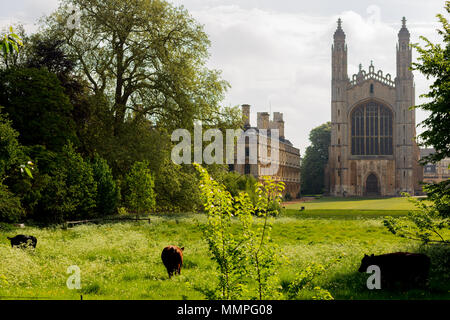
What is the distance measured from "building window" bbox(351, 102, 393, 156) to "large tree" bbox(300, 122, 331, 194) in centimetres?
1163

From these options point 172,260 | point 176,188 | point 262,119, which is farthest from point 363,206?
point 172,260

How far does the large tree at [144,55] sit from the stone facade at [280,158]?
3122 cm

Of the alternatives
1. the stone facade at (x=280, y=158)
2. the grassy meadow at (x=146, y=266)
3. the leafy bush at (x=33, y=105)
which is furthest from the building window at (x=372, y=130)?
the leafy bush at (x=33, y=105)

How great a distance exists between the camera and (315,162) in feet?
317

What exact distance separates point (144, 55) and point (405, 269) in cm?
2534

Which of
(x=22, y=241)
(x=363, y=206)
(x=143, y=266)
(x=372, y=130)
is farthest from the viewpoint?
(x=372, y=130)

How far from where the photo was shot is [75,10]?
103ft

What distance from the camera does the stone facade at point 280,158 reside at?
215ft

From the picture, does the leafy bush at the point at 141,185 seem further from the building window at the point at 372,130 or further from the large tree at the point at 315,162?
the large tree at the point at 315,162

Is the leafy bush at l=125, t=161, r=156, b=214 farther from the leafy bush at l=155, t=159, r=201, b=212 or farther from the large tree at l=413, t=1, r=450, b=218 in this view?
the large tree at l=413, t=1, r=450, b=218

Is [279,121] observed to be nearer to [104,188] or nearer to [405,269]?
[104,188]

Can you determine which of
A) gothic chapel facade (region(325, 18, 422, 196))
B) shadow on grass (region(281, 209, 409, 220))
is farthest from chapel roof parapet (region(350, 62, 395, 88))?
shadow on grass (region(281, 209, 409, 220))

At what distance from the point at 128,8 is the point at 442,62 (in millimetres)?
24188

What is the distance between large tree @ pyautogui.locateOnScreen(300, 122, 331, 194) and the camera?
96312mm
